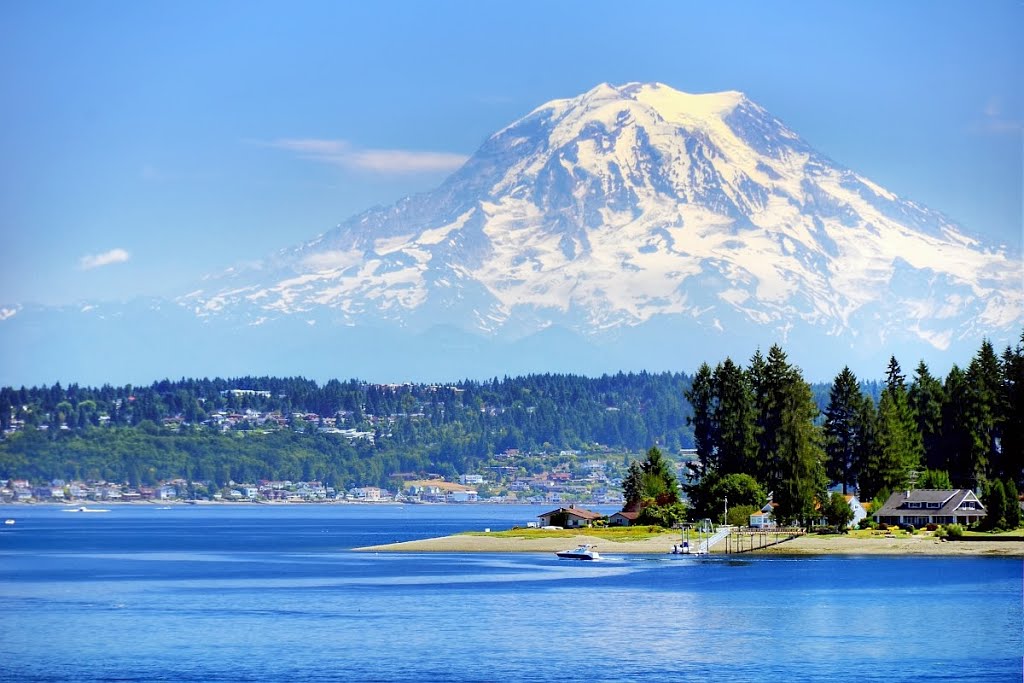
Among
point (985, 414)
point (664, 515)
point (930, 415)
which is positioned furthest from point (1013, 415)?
point (664, 515)

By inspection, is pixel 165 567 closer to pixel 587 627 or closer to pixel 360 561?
pixel 360 561

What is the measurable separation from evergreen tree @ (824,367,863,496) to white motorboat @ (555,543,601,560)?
26966 millimetres

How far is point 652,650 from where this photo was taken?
80.9 m

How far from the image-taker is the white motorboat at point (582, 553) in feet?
467

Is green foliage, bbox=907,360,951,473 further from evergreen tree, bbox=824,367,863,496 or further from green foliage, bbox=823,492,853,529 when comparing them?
green foliage, bbox=823,492,853,529

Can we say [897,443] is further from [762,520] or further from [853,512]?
[762,520]

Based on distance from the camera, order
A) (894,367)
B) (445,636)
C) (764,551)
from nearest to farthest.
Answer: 1. (445,636)
2. (764,551)
3. (894,367)

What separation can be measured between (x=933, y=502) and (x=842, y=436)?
54.9ft

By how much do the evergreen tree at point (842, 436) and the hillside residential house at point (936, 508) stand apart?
11084mm

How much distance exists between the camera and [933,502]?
14800cm

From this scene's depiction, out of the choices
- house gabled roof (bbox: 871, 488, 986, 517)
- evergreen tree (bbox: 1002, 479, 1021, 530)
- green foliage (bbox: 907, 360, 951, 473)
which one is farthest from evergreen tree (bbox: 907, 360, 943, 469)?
evergreen tree (bbox: 1002, 479, 1021, 530)

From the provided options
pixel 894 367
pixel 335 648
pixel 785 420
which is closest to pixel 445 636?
pixel 335 648

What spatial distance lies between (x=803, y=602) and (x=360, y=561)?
52203 millimetres

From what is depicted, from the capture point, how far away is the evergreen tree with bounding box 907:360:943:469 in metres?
169
